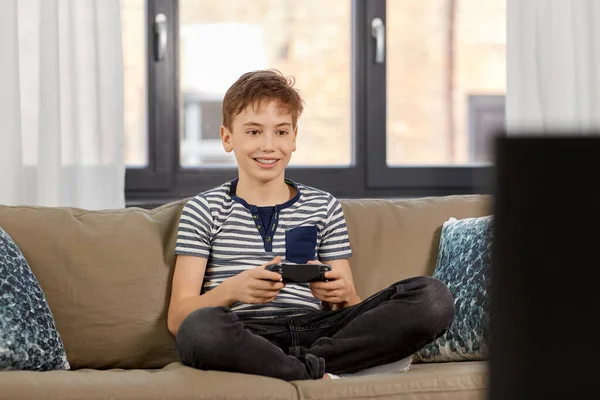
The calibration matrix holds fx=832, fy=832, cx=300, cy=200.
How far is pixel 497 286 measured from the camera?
514mm

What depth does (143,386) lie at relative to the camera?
172 centimetres

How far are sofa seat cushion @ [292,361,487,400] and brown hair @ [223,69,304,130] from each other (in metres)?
0.81

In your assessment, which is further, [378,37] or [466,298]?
[378,37]

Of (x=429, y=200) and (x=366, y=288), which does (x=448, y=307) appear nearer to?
(x=366, y=288)

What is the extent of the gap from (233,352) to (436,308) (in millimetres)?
498

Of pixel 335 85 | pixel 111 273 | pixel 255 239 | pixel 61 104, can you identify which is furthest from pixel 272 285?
pixel 335 85

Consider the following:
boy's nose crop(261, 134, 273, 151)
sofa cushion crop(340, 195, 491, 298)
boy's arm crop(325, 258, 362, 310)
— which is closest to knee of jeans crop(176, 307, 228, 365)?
boy's arm crop(325, 258, 362, 310)

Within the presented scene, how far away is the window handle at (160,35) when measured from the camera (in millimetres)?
2986

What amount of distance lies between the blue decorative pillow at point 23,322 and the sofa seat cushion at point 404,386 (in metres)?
0.62

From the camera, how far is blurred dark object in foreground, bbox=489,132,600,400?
1.64 ft

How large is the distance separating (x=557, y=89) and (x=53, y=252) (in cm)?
190

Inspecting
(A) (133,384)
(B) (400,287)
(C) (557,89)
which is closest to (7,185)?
(A) (133,384)

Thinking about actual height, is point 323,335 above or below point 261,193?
below

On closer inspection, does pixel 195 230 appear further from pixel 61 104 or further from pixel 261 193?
pixel 61 104
